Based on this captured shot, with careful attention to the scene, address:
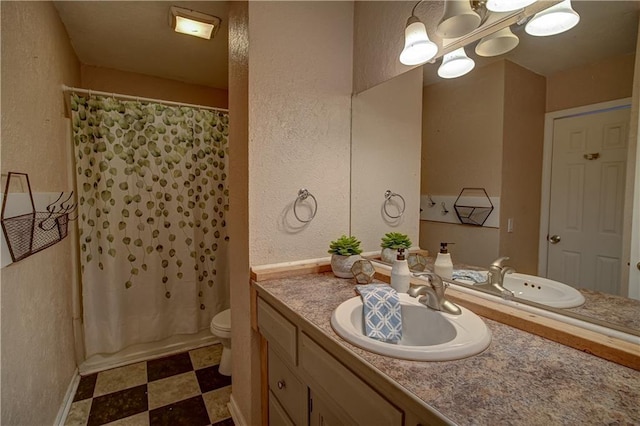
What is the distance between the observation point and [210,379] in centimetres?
198

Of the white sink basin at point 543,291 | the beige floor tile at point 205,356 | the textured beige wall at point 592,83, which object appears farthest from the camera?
the beige floor tile at point 205,356

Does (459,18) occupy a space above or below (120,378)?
above

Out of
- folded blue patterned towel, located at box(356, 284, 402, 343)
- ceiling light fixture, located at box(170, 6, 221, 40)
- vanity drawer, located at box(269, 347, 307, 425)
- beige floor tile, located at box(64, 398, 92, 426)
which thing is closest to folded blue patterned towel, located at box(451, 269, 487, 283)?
folded blue patterned towel, located at box(356, 284, 402, 343)

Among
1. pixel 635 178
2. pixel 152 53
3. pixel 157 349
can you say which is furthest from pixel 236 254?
pixel 152 53

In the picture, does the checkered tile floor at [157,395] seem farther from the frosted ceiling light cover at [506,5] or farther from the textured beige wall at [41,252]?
the frosted ceiling light cover at [506,5]

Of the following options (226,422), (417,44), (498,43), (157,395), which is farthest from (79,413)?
(498,43)

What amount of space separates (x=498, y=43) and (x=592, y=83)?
1.07 ft

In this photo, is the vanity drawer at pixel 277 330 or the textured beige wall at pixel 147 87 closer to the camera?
the vanity drawer at pixel 277 330

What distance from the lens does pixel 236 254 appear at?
A: 1550mm

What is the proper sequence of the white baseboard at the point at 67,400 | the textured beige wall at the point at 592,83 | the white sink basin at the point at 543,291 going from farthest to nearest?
the white baseboard at the point at 67,400 → the white sink basin at the point at 543,291 → the textured beige wall at the point at 592,83

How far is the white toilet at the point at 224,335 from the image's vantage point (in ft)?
6.31

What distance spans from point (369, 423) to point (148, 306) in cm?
208

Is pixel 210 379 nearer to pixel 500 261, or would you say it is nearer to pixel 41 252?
pixel 41 252

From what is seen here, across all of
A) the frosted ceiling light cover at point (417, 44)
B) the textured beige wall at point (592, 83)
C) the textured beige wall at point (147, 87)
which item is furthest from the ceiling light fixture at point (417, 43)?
the textured beige wall at point (147, 87)
